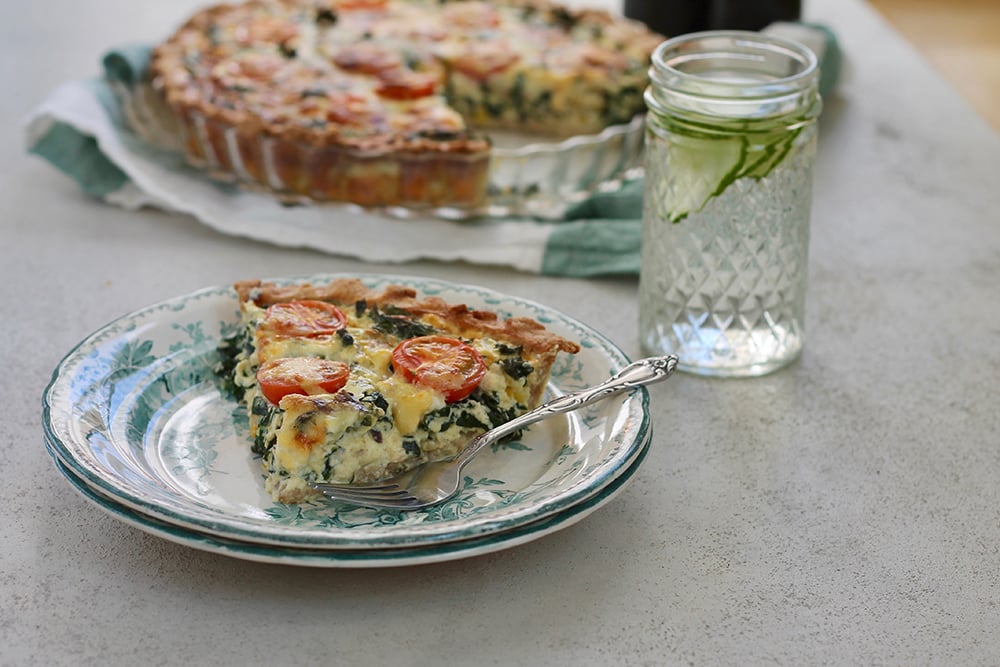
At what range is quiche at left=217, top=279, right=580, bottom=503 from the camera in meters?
1.78

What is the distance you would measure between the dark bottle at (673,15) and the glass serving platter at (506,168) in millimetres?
798

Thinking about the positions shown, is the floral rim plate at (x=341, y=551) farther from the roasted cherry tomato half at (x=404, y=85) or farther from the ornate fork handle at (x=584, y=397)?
the roasted cherry tomato half at (x=404, y=85)

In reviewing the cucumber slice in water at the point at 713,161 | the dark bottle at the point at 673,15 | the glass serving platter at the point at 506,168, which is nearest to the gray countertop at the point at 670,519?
the glass serving platter at the point at 506,168

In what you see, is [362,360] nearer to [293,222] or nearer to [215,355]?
[215,355]

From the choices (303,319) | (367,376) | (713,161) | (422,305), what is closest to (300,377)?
(367,376)

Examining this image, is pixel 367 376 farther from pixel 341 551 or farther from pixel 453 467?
pixel 341 551

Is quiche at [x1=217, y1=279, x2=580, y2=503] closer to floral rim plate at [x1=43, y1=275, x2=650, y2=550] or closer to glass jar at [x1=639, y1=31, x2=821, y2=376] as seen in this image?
floral rim plate at [x1=43, y1=275, x2=650, y2=550]

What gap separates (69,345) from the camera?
7.85ft

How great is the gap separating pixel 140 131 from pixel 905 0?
4259 mm

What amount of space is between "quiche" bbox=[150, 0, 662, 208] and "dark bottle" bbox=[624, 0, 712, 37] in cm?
6

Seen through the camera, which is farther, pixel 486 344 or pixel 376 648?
pixel 486 344

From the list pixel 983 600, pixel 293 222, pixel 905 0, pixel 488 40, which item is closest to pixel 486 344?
pixel 983 600

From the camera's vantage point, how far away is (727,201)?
7.22ft

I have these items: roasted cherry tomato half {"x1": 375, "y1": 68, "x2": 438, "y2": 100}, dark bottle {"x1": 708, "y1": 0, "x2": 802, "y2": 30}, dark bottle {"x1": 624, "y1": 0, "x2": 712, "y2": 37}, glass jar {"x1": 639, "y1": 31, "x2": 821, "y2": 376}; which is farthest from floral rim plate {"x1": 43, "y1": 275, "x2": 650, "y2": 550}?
dark bottle {"x1": 624, "y1": 0, "x2": 712, "y2": 37}
